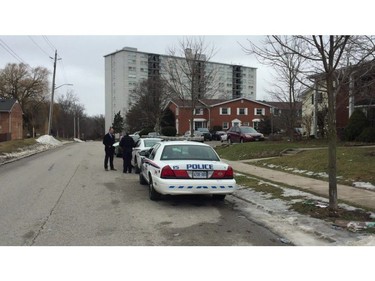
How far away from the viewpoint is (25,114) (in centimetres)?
7638

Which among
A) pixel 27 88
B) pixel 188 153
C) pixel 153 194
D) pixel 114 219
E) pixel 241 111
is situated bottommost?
pixel 114 219

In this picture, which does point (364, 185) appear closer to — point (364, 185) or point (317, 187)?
point (364, 185)

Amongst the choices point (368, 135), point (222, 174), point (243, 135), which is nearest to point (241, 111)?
point (243, 135)

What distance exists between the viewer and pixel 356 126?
22344 millimetres

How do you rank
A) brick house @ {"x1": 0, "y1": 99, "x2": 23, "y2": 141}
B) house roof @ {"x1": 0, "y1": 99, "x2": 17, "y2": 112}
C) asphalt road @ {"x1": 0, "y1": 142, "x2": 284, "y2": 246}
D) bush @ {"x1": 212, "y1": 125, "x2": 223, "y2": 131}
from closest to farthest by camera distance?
asphalt road @ {"x1": 0, "y1": 142, "x2": 284, "y2": 246} < house roof @ {"x1": 0, "y1": 99, "x2": 17, "y2": 112} < brick house @ {"x1": 0, "y1": 99, "x2": 23, "y2": 141} < bush @ {"x1": 212, "y1": 125, "x2": 223, "y2": 131}

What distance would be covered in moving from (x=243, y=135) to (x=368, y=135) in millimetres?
9649

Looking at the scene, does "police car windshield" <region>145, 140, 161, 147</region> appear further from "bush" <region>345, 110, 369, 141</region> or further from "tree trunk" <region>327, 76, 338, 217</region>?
"bush" <region>345, 110, 369, 141</region>

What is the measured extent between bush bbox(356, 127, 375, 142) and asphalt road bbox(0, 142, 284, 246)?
14.5m

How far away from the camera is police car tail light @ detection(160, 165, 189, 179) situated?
8320mm

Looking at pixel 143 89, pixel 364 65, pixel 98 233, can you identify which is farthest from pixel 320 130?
pixel 143 89

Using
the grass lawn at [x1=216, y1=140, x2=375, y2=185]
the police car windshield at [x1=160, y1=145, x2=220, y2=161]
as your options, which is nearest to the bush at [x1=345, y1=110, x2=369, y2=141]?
the grass lawn at [x1=216, y1=140, x2=375, y2=185]

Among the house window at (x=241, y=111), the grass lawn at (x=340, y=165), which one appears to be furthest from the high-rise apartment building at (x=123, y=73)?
the grass lawn at (x=340, y=165)

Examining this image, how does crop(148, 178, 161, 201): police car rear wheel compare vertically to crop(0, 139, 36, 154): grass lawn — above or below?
below

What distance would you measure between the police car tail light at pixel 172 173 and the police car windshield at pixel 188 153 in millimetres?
735
